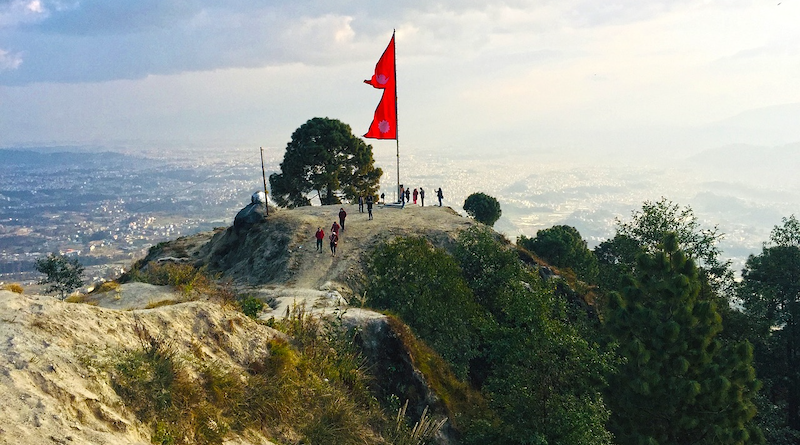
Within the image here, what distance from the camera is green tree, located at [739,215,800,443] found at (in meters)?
33.5

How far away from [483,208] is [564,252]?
469 inches

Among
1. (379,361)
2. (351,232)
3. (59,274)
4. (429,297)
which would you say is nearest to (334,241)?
(351,232)

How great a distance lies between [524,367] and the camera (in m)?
13.6

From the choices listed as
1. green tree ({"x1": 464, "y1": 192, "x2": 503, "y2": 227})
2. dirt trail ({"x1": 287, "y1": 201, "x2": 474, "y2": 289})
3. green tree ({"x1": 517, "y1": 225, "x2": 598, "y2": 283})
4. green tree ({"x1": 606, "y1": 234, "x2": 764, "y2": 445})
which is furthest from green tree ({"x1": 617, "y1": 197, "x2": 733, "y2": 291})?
green tree ({"x1": 464, "y1": 192, "x2": 503, "y2": 227})

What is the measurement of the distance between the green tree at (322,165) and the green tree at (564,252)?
20247 millimetres

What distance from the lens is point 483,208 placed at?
5953cm

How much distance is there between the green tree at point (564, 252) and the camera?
2045 inches

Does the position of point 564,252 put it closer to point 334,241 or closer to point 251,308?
point 334,241

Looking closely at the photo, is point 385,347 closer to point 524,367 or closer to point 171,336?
point 524,367

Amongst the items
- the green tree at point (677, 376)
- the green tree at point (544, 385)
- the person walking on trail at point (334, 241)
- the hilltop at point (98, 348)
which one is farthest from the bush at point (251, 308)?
the green tree at point (677, 376)

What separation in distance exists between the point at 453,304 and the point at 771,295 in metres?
28.4

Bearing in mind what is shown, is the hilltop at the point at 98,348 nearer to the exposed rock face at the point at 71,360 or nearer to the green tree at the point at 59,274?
the exposed rock face at the point at 71,360

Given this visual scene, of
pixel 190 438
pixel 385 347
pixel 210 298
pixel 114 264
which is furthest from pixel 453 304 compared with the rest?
pixel 114 264

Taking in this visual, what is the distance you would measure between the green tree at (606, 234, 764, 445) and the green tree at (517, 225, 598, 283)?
29694 millimetres
